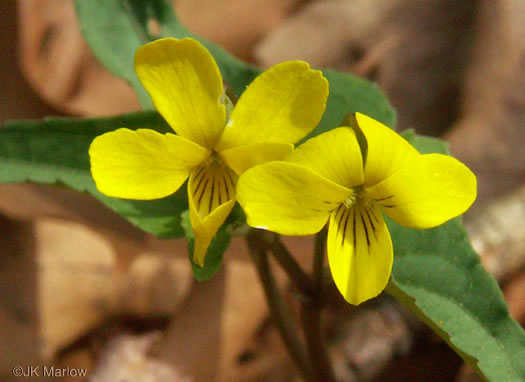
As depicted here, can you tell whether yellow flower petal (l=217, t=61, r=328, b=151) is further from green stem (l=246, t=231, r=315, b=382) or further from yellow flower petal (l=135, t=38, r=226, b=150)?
green stem (l=246, t=231, r=315, b=382)

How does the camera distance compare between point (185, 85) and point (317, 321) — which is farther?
point (317, 321)

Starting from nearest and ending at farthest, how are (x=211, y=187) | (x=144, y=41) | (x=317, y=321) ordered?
(x=211, y=187)
(x=317, y=321)
(x=144, y=41)

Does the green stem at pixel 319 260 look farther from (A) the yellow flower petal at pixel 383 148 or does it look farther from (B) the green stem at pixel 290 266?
(A) the yellow flower petal at pixel 383 148

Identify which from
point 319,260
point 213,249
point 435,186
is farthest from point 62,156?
point 435,186

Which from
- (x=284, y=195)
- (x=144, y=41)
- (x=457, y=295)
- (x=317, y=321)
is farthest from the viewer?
(x=144, y=41)

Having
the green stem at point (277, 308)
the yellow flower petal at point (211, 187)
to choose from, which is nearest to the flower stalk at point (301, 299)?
the green stem at point (277, 308)

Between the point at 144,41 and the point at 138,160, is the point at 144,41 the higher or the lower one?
the lower one

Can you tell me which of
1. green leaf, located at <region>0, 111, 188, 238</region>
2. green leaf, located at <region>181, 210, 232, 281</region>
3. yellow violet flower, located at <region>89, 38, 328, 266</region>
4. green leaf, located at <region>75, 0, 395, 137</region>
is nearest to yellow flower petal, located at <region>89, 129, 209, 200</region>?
yellow violet flower, located at <region>89, 38, 328, 266</region>

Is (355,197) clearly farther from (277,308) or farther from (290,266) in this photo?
(277,308)
